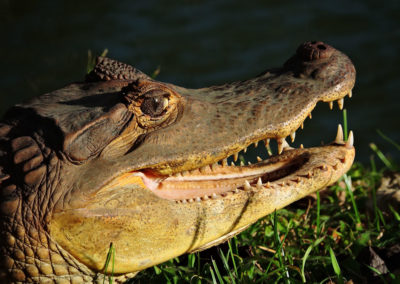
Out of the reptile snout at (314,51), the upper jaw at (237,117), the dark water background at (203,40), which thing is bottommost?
the dark water background at (203,40)

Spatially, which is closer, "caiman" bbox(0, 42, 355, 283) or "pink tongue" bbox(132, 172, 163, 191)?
"caiman" bbox(0, 42, 355, 283)

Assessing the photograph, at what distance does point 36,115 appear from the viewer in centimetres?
Answer: 293

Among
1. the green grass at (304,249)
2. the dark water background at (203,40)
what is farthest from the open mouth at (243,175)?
the dark water background at (203,40)

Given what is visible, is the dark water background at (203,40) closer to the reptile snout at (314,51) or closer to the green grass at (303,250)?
the green grass at (303,250)

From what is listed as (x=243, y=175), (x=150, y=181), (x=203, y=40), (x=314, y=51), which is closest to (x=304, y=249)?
(x=243, y=175)

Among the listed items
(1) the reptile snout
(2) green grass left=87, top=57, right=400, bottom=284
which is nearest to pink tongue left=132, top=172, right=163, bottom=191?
(2) green grass left=87, top=57, right=400, bottom=284

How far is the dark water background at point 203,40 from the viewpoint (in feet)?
28.4

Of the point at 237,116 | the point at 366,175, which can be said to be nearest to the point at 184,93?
the point at 237,116

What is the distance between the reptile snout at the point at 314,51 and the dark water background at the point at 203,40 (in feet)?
15.5

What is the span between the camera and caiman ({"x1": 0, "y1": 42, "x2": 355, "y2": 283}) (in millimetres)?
2686

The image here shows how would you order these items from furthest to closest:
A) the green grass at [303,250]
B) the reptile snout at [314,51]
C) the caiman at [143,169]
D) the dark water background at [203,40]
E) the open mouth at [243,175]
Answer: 1. the dark water background at [203,40]
2. the reptile snout at [314,51]
3. the open mouth at [243,175]
4. the green grass at [303,250]
5. the caiman at [143,169]

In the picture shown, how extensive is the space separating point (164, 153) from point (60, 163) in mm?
513

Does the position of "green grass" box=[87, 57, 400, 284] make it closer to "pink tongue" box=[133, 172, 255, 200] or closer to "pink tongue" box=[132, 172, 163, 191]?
"pink tongue" box=[133, 172, 255, 200]

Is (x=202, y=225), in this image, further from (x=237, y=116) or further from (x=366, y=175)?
(x=366, y=175)
